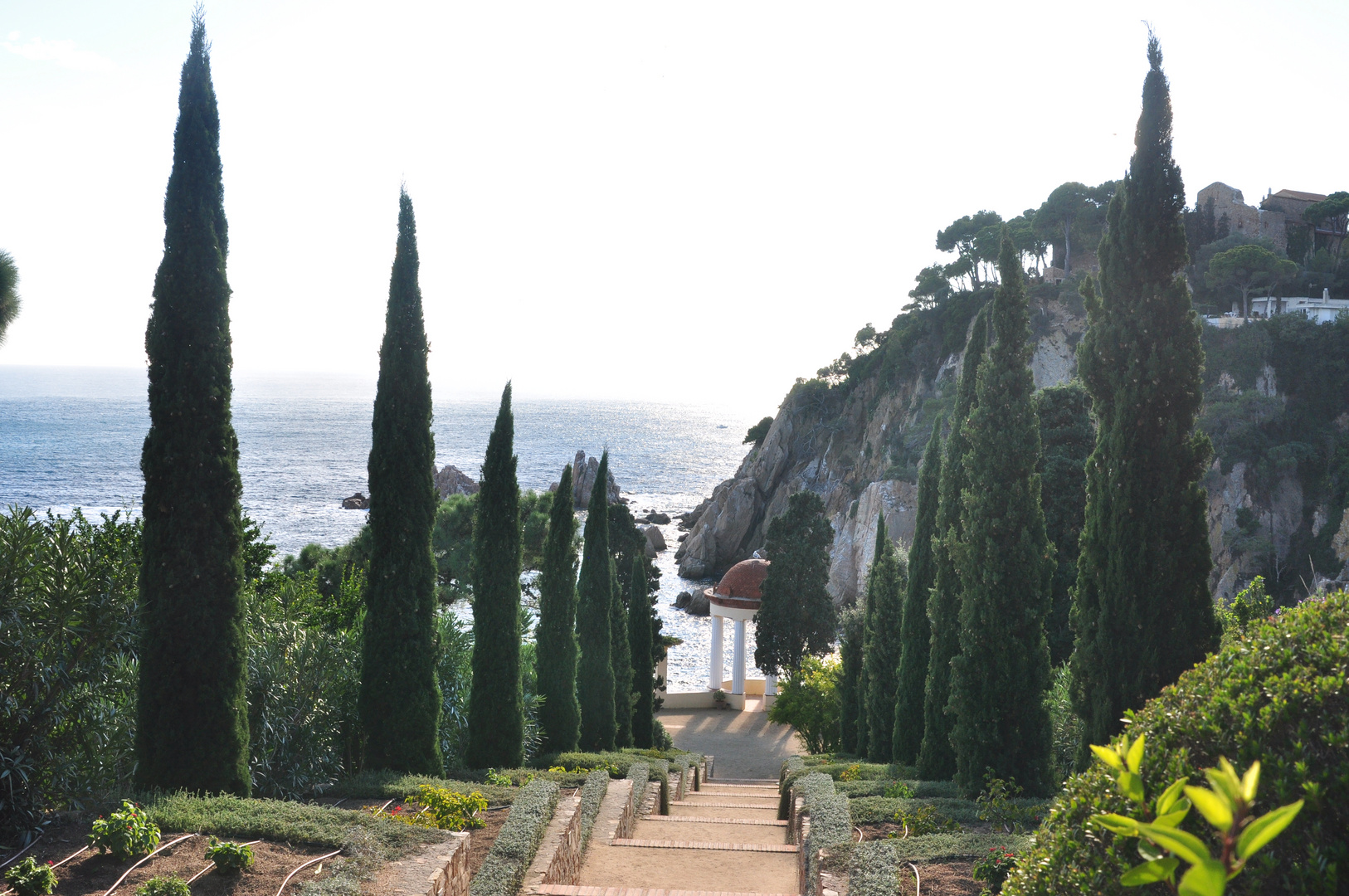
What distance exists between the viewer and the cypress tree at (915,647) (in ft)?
46.8

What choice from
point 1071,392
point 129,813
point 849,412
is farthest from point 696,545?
point 129,813

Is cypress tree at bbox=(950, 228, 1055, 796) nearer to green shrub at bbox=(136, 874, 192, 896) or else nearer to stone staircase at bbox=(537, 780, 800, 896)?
stone staircase at bbox=(537, 780, 800, 896)

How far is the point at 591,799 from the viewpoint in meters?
9.52

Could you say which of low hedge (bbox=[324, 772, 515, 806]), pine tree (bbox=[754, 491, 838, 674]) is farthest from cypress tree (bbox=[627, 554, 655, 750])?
low hedge (bbox=[324, 772, 515, 806])

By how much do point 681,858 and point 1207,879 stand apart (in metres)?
8.17

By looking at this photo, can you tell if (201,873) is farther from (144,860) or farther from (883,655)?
(883,655)

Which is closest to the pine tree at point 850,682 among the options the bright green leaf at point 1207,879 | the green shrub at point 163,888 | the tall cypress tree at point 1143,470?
the tall cypress tree at point 1143,470

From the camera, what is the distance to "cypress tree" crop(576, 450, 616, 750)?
58.7 feet

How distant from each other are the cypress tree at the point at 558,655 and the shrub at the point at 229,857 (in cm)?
985

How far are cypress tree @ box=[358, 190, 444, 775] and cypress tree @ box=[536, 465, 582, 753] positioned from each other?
4123 millimetres

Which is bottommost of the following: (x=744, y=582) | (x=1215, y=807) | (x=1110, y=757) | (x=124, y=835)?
(x=744, y=582)

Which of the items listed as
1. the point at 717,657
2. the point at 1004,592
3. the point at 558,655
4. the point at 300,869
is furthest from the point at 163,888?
the point at 717,657

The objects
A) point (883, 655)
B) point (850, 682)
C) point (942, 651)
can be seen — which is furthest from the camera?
point (850, 682)

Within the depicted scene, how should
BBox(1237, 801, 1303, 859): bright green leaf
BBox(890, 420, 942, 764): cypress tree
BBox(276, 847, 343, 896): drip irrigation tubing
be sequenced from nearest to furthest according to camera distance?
BBox(1237, 801, 1303, 859): bright green leaf
BBox(276, 847, 343, 896): drip irrigation tubing
BBox(890, 420, 942, 764): cypress tree
